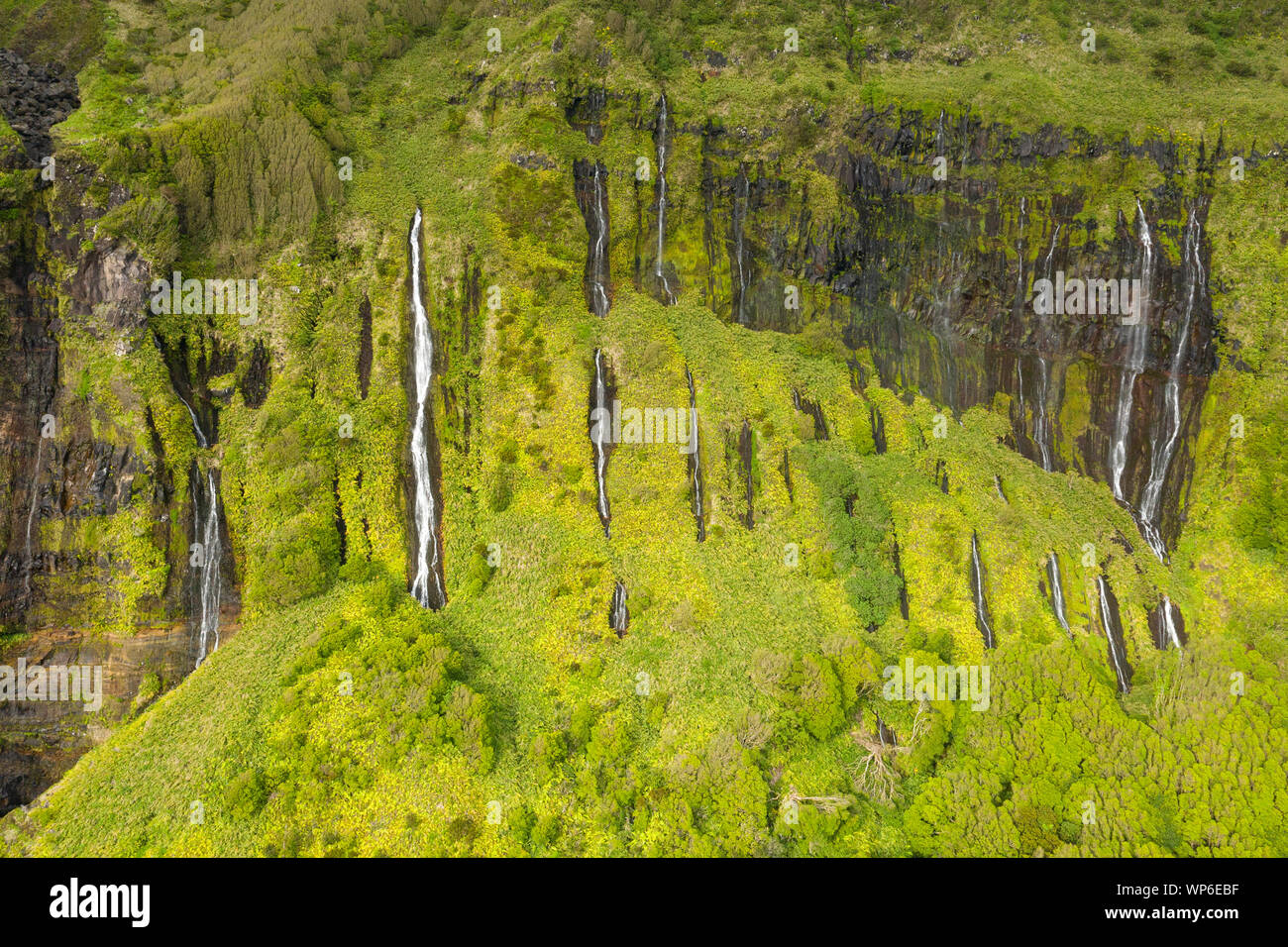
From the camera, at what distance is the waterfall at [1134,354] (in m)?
44.0

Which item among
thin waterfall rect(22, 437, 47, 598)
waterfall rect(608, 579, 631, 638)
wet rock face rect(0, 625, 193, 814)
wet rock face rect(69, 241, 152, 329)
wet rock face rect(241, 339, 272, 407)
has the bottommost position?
wet rock face rect(0, 625, 193, 814)

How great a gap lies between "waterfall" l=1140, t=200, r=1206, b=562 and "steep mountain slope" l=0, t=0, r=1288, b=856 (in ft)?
0.94

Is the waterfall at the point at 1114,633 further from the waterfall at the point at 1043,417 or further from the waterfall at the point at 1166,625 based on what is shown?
the waterfall at the point at 1043,417

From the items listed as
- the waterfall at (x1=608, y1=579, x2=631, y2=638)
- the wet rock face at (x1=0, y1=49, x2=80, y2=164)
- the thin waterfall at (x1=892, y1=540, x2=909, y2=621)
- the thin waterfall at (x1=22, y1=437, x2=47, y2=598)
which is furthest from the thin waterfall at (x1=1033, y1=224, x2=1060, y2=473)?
the wet rock face at (x1=0, y1=49, x2=80, y2=164)

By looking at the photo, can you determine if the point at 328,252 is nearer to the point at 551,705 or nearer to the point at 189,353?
the point at 189,353

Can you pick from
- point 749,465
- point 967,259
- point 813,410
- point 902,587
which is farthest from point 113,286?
point 967,259

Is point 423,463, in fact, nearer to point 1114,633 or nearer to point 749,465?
point 749,465

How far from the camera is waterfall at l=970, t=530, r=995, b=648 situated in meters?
36.4

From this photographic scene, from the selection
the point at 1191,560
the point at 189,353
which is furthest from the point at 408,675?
the point at 1191,560

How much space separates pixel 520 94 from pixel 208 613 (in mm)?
42337

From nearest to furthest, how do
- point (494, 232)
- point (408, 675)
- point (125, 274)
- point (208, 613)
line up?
point (408, 675)
point (208, 613)
point (125, 274)
point (494, 232)

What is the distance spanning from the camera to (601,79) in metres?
50.6

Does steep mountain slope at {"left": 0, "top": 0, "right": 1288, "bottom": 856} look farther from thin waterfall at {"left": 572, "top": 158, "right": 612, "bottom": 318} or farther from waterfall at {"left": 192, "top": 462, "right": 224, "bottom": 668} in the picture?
thin waterfall at {"left": 572, "top": 158, "right": 612, "bottom": 318}

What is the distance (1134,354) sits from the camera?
4441 cm
